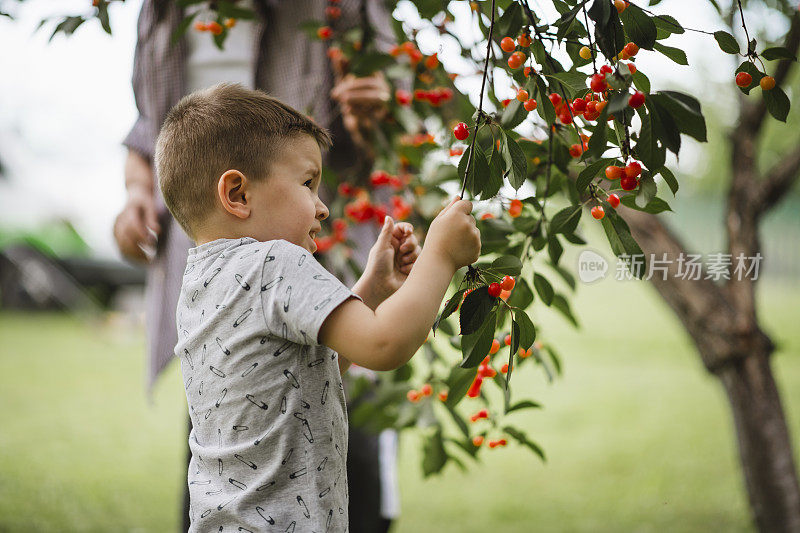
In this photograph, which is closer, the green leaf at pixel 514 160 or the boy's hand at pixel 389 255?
the green leaf at pixel 514 160

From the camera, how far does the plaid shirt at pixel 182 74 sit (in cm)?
170

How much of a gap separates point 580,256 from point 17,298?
864 centimetres

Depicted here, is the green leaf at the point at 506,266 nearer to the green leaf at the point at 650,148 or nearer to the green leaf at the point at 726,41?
the green leaf at the point at 650,148

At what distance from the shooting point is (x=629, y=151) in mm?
847

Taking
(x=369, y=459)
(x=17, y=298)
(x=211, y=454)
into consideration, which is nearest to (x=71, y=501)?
(x=369, y=459)

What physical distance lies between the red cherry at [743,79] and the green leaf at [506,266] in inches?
13.3

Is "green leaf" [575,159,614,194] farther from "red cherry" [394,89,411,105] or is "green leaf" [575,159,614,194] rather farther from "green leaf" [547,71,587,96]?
"red cherry" [394,89,411,105]

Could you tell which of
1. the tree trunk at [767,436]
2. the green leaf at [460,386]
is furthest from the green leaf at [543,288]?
the tree trunk at [767,436]

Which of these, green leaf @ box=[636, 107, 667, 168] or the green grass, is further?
the green grass

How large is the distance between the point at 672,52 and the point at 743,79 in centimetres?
9

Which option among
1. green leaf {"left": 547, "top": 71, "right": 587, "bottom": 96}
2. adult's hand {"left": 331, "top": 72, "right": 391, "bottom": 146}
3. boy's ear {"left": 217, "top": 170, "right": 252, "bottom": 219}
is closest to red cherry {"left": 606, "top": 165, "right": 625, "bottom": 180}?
green leaf {"left": 547, "top": 71, "right": 587, "bottom": 96}

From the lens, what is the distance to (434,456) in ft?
5.28

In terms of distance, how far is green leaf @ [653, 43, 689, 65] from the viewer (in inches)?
36.6

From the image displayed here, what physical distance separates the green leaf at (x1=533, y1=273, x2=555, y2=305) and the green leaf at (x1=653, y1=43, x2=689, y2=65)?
412 millimetres
